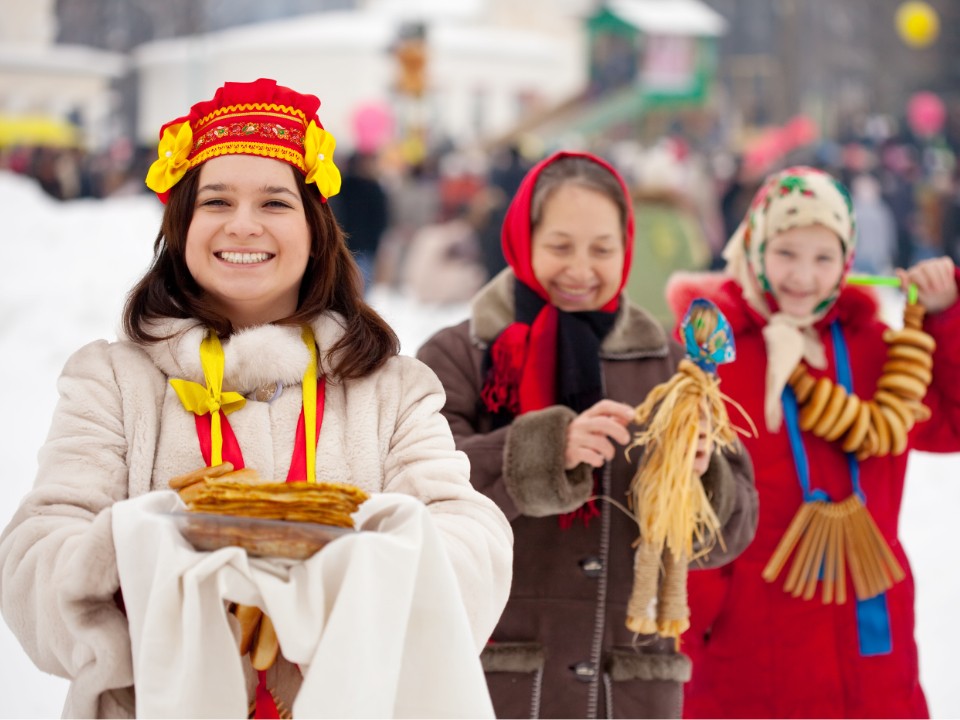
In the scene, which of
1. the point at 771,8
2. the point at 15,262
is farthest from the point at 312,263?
the point at 771,8

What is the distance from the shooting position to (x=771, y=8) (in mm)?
40750

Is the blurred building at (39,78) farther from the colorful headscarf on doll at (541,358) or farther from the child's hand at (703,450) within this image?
the child's hand at (703,450)

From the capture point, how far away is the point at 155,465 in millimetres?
1812

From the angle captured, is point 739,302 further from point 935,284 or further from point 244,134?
point 244,134

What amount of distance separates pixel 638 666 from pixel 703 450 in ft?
1.60

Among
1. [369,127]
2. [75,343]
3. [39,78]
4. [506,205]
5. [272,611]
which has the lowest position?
[272,611]

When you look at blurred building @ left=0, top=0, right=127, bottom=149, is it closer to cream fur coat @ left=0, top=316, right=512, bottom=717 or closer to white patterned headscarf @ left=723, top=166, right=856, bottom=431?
white patterned headscarf @ left=723, top=166, right=856, bottom=431

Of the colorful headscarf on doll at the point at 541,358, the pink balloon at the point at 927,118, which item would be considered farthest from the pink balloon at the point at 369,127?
the colorful headscarf on doll at the point at 541,358

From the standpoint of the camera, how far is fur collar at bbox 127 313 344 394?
185 centimetres

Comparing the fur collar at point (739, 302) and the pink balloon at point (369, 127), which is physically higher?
the pink balloon at point (369, 127)

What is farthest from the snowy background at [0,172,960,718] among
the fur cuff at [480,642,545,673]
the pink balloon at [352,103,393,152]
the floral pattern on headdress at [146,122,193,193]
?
the pink balloon at [352,103,393,152]

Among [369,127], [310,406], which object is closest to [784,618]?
[310,406]

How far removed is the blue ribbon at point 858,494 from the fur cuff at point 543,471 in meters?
0.67

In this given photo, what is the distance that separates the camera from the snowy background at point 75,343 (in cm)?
393
